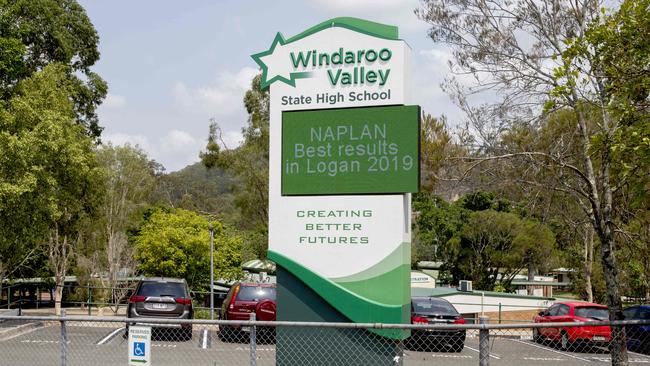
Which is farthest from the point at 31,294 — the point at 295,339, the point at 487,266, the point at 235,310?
the point at 295,339

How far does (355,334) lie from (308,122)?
3102 mm

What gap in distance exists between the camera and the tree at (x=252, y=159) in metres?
42.8

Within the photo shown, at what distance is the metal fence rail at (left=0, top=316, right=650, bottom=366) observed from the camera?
8.47 meters

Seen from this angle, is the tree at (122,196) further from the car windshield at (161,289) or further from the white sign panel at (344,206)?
the white sign panel at (344,206)

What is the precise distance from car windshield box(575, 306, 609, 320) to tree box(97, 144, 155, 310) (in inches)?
1100

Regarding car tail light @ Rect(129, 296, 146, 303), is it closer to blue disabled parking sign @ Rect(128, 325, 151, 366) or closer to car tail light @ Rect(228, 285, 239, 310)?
car tail light @ Rect(228, 285, 239, 310)

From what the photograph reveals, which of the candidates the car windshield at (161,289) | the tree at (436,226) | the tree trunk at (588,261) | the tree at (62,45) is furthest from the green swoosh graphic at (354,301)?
the tree at (436,226)

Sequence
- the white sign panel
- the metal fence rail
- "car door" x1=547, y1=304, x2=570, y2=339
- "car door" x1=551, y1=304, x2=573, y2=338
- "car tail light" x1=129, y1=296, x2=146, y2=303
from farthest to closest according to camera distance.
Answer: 1. "car door" x1=547, y1=304, x2=570, y2=339
2. "car door" x1=551, y1=304, x2=573, y2=338
3. "car tail light" x1=129, y1=296, x2=146, y2=303
4. the white sign panel
5. the metal fence rail

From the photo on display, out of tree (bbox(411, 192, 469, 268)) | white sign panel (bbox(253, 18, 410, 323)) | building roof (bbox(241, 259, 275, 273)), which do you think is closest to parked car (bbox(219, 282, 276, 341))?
white sign panel (bbox(253, 18, 410, 323))

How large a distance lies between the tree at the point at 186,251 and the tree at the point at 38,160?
19.4ft

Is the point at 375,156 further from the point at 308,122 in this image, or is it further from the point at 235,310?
the point at 235,310

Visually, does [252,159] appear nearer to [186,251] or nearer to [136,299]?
[186,251]

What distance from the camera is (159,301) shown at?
63.0 feet

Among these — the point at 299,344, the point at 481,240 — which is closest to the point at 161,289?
the point at 299,344
